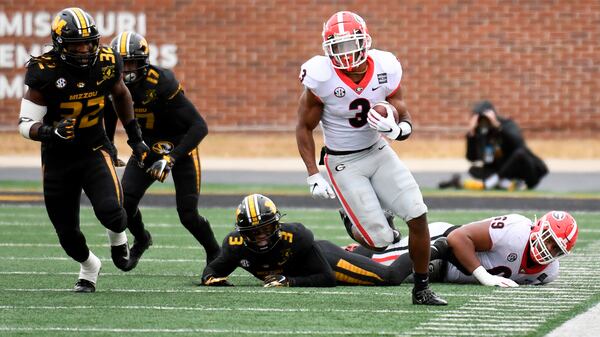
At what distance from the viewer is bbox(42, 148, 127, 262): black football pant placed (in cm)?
793

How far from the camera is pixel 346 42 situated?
7.47m

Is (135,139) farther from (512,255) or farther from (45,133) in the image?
(512,255)

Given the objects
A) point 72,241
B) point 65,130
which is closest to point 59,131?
point 65,130

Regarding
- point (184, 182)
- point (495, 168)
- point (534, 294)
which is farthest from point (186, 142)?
point (495, 168)

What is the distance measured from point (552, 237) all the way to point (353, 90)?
1563 millimetres

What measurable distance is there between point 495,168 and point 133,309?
10.1 metres

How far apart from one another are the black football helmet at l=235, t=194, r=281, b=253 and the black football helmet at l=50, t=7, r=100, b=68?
1.28 m

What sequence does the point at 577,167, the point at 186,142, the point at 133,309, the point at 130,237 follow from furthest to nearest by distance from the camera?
the point at 577,167 → the point at 130,237 → the point at 186,142 → the point at 133,309

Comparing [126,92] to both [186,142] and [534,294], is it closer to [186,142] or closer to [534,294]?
[186,142]

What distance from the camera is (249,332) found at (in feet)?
21.2

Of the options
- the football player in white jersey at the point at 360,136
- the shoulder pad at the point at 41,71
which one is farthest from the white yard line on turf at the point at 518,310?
the shoulder pad at the point at 41,71

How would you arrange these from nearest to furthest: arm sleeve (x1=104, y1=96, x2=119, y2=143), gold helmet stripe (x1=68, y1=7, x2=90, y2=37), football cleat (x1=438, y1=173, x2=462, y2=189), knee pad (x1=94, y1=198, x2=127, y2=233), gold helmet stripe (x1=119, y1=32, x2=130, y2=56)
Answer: gold helmet stripe (x1=68, y1=7, x2=90, y2=37)
knee pad (x1=94, y1=198, x2=127, y2=233)
gold helmet stripe (x1=119, y1=32, x2=130, y2=56)
arm sleeve (x1=104, y1=96, x2=119, y2=143)
football cleat (x1=438, y1=173, x2=462, y2=189)

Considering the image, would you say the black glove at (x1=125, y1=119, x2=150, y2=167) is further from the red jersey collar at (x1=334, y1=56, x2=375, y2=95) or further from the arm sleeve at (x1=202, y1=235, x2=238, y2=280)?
the red jersey collar at (x1=334, y1=56, x2=375, y2=95)

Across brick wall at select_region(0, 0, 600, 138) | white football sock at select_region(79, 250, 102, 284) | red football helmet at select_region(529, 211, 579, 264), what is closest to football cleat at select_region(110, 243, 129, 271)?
white football sock at select_region(79, 250, 102, 284)
